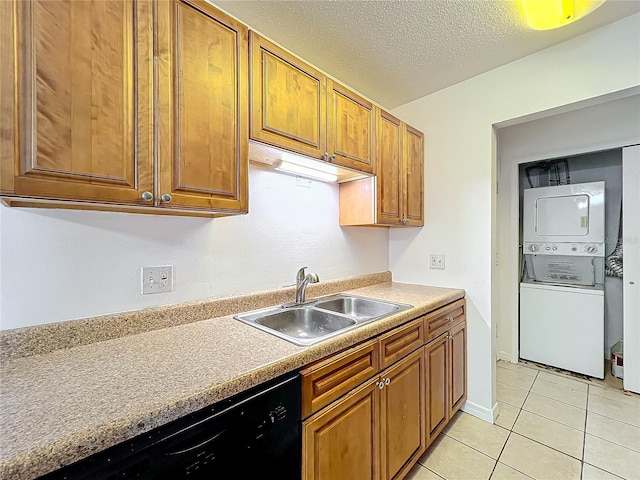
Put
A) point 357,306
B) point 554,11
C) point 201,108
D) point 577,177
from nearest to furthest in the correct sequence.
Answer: point 201,108 → point 554,11 → point 357,306 → point 577,177

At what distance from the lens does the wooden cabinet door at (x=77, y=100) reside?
732 millimetres

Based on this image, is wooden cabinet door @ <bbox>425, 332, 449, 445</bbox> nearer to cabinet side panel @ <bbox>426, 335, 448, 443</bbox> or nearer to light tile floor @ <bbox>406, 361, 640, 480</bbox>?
cabinet side panel @ <bbox>426, 335, 448, 443</bbox>

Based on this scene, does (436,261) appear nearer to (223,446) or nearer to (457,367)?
(457,367)

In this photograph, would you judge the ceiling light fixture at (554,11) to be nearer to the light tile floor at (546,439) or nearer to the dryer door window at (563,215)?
the dryer door window at (563,215)

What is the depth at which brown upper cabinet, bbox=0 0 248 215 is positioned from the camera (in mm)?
746

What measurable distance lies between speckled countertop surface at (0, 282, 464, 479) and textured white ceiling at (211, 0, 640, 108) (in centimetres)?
159

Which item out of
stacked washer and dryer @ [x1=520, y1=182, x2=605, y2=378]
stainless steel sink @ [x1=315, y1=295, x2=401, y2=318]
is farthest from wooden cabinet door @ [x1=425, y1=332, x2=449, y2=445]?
stacked washer and dryer @ [x1=520, y1=182, x2=605, y2=378]

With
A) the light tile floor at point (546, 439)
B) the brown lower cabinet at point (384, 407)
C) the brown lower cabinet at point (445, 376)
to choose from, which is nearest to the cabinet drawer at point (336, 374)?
the brown lower cabinet at point (384, 407)

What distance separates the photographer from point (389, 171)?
6.50ft

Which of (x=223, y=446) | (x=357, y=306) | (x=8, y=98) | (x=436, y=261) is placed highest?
(x=8, y=98)

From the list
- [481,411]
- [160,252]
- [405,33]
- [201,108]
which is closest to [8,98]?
[201,108]

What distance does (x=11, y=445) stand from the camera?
541 millimetres

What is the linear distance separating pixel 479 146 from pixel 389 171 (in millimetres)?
729

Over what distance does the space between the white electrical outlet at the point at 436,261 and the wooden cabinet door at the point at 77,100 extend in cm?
204
